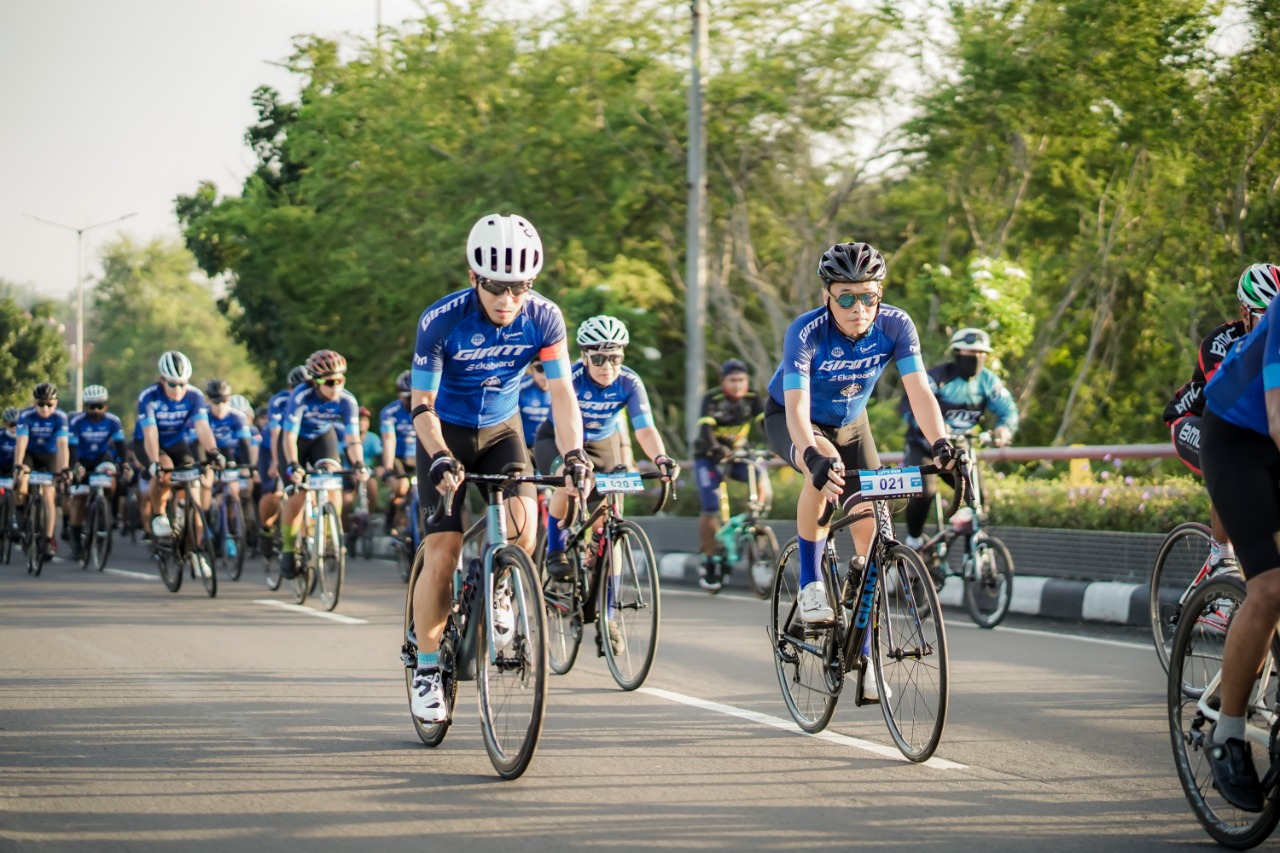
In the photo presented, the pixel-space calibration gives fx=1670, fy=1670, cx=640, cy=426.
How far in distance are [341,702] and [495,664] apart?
2337mm

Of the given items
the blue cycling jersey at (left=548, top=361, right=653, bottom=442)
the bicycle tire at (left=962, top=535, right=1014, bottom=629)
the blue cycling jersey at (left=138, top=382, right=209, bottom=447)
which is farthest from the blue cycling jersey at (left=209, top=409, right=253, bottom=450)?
the bicycle tire at (left=962, top=535, right=1014, bottom=629)

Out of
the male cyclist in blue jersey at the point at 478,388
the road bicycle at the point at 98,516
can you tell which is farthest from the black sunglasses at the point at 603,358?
the road bicycle at the point at 98,516

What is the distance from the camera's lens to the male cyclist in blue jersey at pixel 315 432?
46.9ft

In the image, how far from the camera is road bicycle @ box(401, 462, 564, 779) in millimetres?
6461

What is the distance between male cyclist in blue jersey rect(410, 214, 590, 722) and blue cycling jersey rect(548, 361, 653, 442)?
362 cm

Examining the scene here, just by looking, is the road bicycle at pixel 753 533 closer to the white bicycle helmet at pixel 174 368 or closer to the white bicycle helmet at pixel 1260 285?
the white bicycle helmet at pixel 174 368

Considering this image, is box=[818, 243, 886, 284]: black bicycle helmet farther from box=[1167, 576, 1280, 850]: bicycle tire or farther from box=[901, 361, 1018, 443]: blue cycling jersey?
box=[901, 361, 1018, 443]: blue cycling jersey

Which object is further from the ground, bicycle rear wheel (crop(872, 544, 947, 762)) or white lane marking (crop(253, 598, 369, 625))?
bicycle rear wheel (crop(872, 544, 947, 762))

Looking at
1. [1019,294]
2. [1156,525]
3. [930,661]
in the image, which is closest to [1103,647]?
[1156,525]

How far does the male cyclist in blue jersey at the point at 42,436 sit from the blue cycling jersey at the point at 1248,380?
16589 millimetres

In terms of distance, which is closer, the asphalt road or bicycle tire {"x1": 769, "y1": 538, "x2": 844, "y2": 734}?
the asphalt road

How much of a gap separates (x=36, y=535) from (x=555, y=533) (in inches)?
434

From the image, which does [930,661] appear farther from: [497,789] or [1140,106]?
[1140,106]

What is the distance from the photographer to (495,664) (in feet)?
22.1
